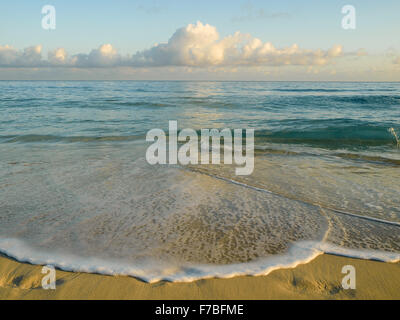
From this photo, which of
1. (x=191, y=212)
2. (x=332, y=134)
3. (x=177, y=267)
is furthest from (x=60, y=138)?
(x=332, y=134)

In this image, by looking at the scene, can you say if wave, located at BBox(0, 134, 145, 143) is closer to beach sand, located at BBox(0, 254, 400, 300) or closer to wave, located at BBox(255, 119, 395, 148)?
wave, located at BBox(255, 119, 395, 148)

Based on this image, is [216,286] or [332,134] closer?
[216,286]

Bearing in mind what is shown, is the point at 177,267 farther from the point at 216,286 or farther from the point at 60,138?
the point at 60,138

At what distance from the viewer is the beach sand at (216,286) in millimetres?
2096

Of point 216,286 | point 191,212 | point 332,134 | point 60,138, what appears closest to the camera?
point 216,286

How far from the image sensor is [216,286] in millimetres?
2191

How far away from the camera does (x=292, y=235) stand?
298cm

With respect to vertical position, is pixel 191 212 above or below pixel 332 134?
below
